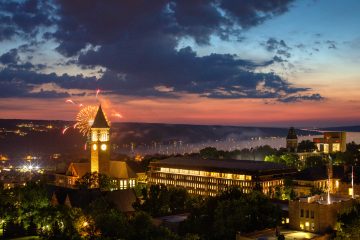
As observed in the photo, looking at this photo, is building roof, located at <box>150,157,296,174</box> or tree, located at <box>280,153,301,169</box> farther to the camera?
tree, located at <box>280,153,301,169</box>

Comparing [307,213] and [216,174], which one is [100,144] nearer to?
[216,174]

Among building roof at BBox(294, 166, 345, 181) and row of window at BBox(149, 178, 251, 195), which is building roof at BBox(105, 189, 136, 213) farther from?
building roof at BBox(294, 166, 345, 181)

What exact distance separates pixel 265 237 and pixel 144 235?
15.4 m

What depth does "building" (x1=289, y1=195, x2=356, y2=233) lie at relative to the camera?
60312mm

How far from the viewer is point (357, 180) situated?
372 ft

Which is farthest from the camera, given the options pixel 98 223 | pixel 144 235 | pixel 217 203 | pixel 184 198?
pixel 184 198

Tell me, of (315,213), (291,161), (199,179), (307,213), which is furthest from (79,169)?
(315,213)

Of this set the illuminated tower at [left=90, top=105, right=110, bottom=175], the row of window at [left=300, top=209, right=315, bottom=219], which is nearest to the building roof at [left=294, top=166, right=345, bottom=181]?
the illuminated tower at [left=90, top=105, right=110, bottom=175]

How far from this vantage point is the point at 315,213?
60.8 metres

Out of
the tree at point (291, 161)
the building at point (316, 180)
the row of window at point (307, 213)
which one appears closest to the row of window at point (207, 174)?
the building at point (316, 180)

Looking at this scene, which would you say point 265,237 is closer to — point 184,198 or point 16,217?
point 184,198

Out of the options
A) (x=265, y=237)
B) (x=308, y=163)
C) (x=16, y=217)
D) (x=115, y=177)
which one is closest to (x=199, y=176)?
(x=115, y=177)

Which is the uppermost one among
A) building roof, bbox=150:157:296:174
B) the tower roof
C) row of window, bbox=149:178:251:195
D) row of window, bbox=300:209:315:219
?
the tower roof

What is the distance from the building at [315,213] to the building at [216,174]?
51.1 metres
